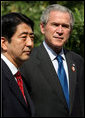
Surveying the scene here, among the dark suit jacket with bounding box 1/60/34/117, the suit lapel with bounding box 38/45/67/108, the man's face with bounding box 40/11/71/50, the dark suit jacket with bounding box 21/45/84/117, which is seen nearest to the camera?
the dark suit jacket with bounding box 1/60/34/117

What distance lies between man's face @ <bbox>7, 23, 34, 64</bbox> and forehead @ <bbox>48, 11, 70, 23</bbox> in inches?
38.5

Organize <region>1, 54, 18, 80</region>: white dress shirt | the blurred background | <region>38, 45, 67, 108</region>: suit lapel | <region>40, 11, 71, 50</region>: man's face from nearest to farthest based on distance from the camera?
<region>1, 54, 18, 80</region>: white dress shirt < <region>38, 45, 67, 108</region>: suit lapel < <region>40, 11, 71, 50</region>: man's face < the blurred background

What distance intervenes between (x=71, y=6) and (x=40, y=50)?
2.49 meters

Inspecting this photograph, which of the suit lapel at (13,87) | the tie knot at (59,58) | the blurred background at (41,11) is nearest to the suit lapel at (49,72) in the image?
the tie knot at (59,58)

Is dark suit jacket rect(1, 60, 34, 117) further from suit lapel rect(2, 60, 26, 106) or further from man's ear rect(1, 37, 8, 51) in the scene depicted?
man's ear rect(1, 37, 8, 51)

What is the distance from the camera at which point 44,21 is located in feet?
14.5

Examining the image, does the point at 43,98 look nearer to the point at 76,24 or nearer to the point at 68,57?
the point at 68,57

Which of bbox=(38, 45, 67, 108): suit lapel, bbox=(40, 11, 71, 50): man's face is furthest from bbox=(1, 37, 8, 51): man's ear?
bbox=(40, 11, 71, 50): man's face

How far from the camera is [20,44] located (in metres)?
3.33

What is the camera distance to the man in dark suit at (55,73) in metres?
3.96

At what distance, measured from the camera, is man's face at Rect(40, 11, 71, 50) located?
427 centimetres

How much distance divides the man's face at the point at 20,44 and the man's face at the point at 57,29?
36.7 inches

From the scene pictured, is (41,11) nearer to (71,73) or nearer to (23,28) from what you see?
(71,73)

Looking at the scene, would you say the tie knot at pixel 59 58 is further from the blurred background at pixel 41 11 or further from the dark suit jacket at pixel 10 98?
the blurred background at pixel 41 11
